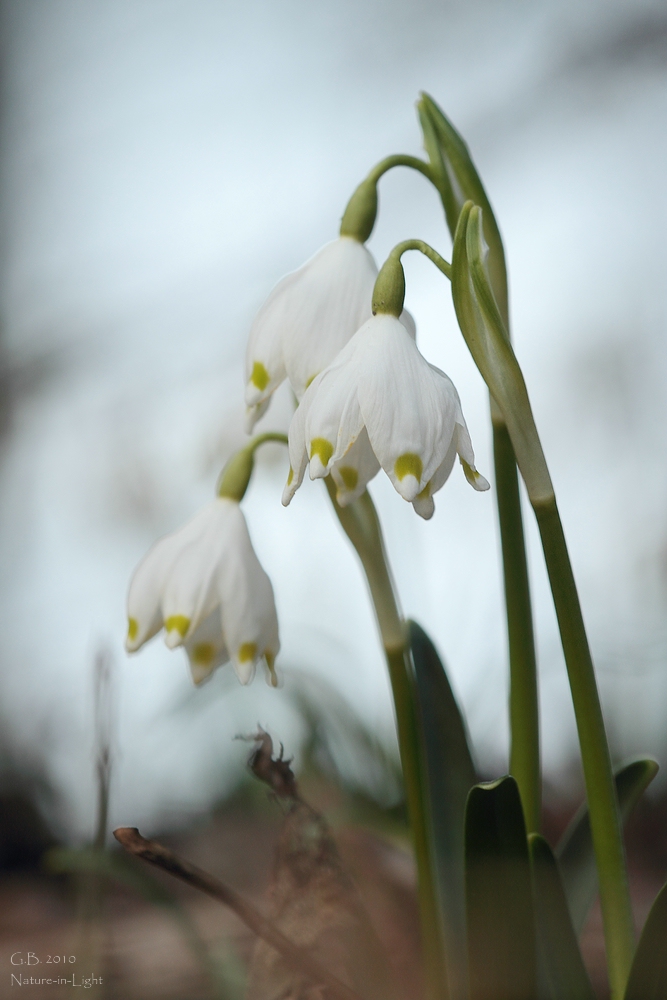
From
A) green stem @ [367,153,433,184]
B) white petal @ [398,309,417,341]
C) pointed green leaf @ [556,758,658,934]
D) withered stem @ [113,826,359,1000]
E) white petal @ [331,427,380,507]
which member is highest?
green stem @ [367,153,433,184]

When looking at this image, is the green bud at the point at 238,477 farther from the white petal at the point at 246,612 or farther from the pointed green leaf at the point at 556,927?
the pointed green leaf at the point at 556,927

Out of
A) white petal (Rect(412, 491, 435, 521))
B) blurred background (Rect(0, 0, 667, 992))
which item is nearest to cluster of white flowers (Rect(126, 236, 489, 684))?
white petal (Rect(412, 491, 435, 521))

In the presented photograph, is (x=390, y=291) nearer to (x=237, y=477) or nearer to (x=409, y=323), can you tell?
(x=409, y=323)

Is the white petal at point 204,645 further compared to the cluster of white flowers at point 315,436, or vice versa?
the white petal at point 204,645

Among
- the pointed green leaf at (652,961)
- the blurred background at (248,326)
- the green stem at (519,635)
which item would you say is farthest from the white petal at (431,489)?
the blurred background at (248,326)

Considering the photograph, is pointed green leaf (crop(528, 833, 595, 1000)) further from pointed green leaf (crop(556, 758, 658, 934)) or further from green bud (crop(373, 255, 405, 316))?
green bud (crop(373, 255, 405, 316))

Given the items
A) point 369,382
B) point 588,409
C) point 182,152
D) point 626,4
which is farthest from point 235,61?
point 369,382
